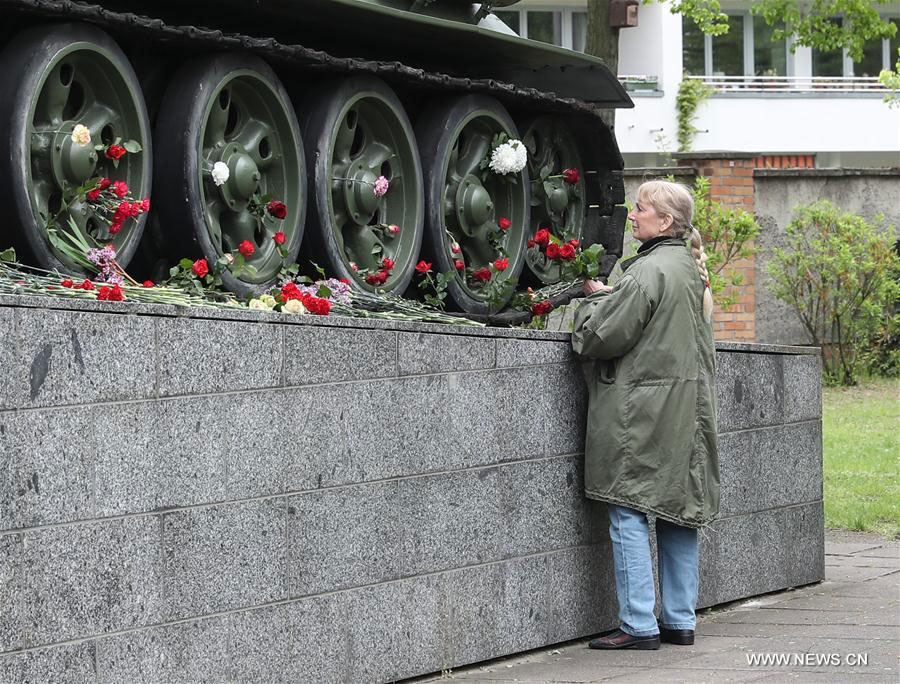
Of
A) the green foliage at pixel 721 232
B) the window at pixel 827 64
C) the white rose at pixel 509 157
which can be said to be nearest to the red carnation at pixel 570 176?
the white rose at pixel 509 157

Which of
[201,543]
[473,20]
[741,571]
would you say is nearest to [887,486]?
[741,571]

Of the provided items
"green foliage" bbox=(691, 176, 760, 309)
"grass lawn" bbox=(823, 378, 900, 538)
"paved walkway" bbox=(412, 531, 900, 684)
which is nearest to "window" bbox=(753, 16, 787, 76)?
"grass lawn" bbox=(823, 378, 900, 538)

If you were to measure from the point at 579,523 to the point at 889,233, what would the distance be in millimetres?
12066

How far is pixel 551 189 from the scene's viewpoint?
8.33 m

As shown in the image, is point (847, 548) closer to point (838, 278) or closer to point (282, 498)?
point (282, 498)

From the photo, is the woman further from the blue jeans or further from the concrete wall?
the concrete wall

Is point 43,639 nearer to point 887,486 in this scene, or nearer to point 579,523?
point 579,523

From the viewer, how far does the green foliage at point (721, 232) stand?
48.9 feet

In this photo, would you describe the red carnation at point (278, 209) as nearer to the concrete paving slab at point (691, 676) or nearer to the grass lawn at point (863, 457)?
the concrete paving slab at point (691, 676)

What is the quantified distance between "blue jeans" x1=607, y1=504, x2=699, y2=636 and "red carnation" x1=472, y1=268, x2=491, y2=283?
204 cm

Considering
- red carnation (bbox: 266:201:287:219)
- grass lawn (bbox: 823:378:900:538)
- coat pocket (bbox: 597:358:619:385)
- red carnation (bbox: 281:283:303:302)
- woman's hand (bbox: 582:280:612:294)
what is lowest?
grass lawn (bbox: 823:378:900:538)

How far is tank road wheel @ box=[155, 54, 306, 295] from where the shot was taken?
6.15 meters

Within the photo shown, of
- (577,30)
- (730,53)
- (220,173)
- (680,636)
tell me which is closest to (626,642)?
(680,636)

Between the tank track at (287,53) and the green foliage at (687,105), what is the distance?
2087 cm
